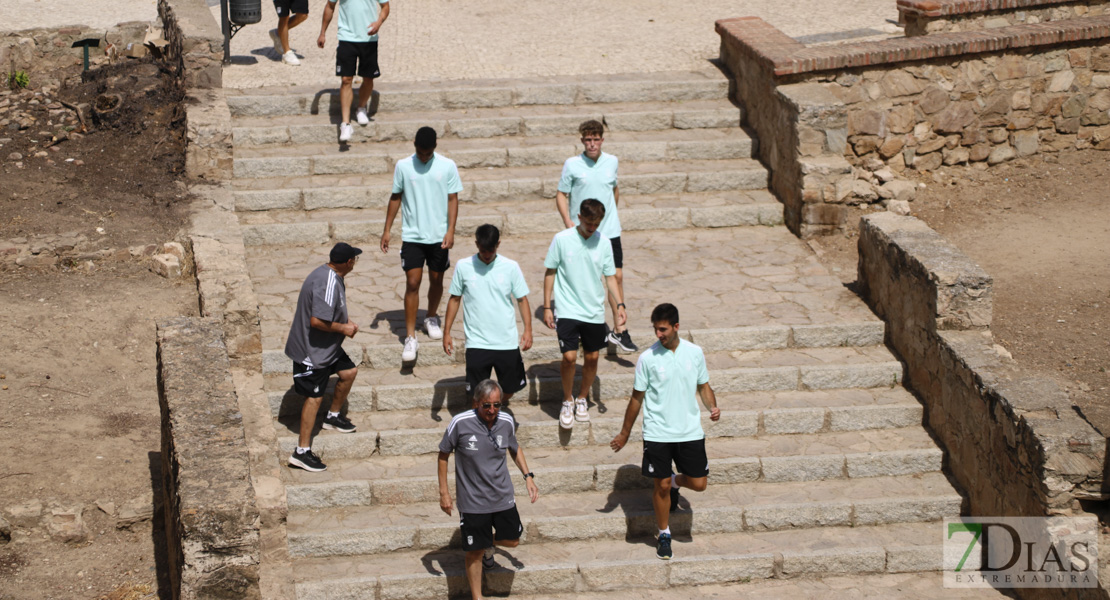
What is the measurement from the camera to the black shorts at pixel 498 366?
26.3ft

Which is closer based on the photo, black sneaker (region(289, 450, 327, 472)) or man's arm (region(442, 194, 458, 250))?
black sneaker (region(289, 450, 327, 472))

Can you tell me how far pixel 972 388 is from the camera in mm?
8406

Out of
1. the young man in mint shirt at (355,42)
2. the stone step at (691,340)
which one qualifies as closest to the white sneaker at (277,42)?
the young man in mint shirt at (355,42)

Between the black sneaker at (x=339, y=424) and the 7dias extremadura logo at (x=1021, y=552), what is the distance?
14.0 feet

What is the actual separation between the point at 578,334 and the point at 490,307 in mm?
729

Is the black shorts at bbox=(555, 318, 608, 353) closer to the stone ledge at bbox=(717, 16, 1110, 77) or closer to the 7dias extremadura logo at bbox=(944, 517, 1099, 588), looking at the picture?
the 7dias extremadura logo at bbox=(944, 517, 1099, 588)

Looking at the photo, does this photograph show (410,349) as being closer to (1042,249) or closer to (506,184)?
(506,184)

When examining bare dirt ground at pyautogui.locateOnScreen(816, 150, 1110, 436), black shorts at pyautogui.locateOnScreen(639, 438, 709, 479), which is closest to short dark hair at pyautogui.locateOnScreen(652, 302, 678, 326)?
black shorts at pyautogui.locateOnScreen(639, 438, 709, 479)

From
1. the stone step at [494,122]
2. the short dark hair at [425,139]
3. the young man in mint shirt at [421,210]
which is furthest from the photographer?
the stone step at [494,122]

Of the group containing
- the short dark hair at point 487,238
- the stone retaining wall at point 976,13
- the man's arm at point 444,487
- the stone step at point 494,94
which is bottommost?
the man's arm at point 444,487

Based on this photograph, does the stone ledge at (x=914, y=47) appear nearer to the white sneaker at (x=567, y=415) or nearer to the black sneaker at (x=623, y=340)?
the black sneaker at (x=623, y=340)

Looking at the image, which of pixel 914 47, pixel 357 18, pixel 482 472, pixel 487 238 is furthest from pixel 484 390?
pixel 914 47

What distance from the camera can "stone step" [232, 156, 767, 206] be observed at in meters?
11.4

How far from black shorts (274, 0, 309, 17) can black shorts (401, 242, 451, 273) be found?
5888mm
